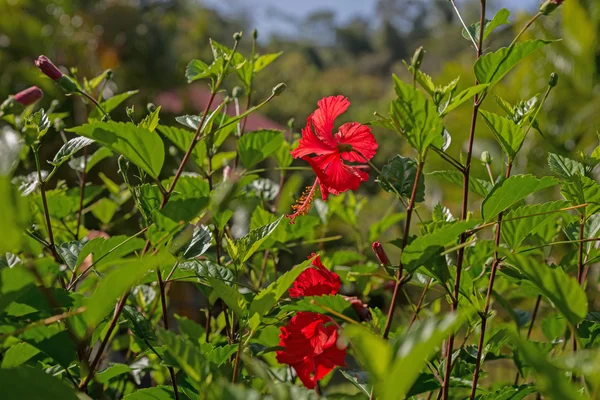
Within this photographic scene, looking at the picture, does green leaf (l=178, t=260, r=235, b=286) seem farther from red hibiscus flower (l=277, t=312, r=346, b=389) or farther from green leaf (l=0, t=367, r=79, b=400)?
green leaf (l=0, t=367, r=79, b=400)

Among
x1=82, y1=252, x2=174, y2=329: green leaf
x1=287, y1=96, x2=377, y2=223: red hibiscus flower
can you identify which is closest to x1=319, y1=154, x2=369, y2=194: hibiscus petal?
x1=287, y1=96, x2=377, y2=223: red hibiscus flower

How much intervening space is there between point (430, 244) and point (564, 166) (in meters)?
0.28

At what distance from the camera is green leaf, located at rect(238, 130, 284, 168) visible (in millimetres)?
873

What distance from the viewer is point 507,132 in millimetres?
654

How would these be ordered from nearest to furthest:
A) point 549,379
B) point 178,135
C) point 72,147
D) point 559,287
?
point 549,379 < point 559,287 < point 72,147 < point 178,135

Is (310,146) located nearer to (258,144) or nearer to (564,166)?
(258,144)

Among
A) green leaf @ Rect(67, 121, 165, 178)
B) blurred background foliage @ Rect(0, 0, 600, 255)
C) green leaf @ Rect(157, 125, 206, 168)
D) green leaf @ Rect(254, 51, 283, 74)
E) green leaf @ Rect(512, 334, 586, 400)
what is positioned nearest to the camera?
green leaf @ Rect(512, 334, 586, 400)

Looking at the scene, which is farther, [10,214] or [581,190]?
[581,190]

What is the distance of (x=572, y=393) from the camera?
35 cm

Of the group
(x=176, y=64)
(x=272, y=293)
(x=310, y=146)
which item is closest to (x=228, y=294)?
(x=272, y=293)

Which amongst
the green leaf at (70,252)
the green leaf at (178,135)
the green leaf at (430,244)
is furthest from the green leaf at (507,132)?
the green leaf at (70,252)

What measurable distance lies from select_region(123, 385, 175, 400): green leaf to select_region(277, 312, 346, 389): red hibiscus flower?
0.42 feet

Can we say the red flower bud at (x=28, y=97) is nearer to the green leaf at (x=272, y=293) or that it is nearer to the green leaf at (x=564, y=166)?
the green leaf at (x=272, y=293)

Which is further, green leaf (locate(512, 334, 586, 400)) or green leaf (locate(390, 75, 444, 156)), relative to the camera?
green leaf (locate(390, 75, 444, 156))
